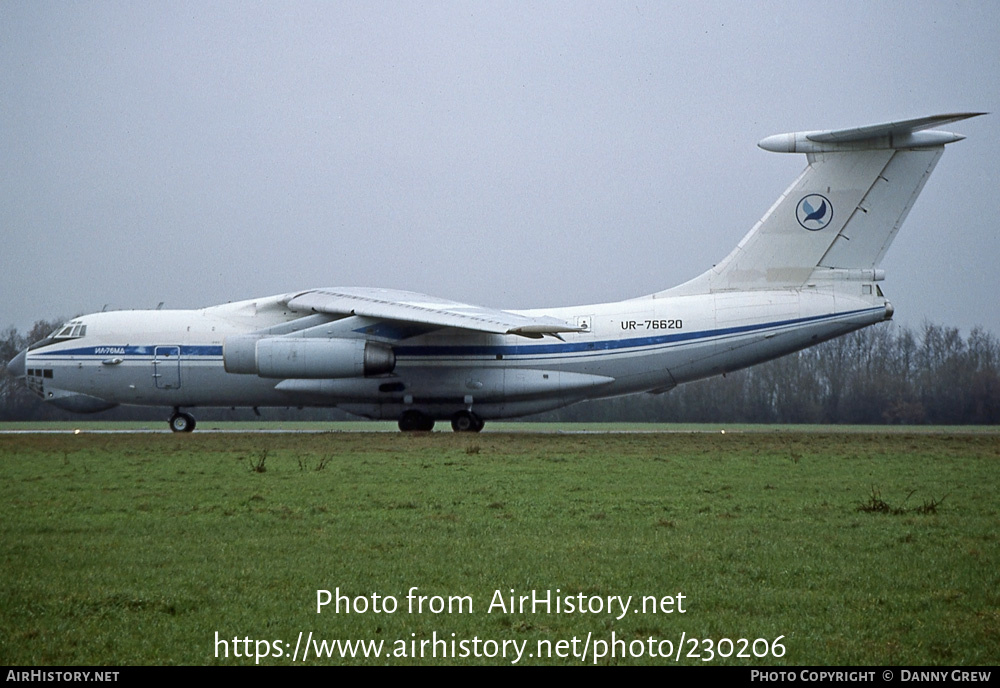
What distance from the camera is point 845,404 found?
34.4 m

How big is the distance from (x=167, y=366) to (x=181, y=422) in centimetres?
184

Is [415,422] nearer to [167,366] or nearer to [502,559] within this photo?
[167,366]

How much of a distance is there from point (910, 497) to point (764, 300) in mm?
10641

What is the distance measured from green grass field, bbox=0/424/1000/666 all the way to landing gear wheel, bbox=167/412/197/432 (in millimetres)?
10045

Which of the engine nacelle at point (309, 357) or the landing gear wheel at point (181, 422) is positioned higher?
the engine nacelle at point (309, 357)

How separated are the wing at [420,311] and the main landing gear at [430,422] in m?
2.67

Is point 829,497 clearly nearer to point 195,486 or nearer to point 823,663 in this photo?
point 823,663

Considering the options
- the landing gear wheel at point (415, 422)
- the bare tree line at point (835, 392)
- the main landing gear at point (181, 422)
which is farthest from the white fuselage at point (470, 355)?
the bare tree line at point (835, 392)

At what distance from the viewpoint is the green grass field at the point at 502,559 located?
16.5 feet

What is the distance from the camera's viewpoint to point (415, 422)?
22.4 m

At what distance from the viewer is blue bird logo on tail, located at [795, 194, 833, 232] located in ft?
66.1

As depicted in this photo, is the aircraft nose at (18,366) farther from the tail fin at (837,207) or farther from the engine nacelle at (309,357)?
the tail fin at (837,207)
